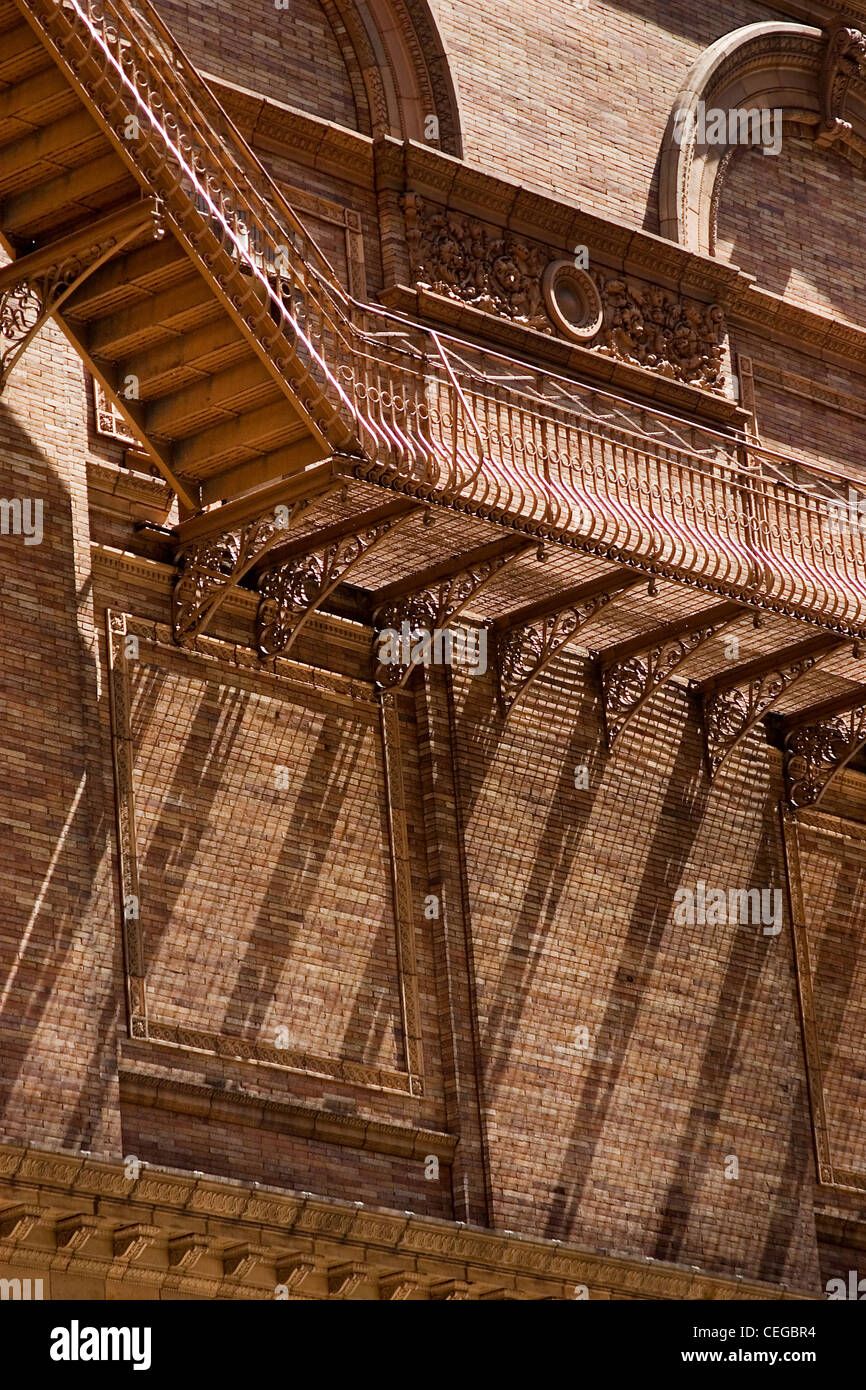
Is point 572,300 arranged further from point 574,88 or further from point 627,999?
point 627,999

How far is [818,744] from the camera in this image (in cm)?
2408

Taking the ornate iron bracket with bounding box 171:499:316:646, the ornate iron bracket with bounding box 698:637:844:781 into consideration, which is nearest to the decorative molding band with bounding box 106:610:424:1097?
the ornate iron bracket with bounding box 171:499:316:646

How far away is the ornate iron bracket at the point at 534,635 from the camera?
70.8ft

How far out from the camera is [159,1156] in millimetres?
18562

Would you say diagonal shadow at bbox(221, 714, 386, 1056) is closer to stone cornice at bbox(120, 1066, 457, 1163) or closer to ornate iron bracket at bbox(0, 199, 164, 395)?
stone cornice at bbox(120, 1066, 457, 1163)

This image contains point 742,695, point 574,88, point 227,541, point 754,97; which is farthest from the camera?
point 754,97

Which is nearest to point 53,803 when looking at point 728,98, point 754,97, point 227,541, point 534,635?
point 227,541

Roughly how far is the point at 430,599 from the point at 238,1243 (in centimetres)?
592

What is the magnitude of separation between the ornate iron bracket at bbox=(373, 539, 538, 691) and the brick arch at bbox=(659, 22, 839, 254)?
19.5 feet

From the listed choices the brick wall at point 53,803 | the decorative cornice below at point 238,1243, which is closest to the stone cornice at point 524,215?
the brick wall at point 53,803

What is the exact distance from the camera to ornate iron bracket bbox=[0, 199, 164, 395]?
18.3 m

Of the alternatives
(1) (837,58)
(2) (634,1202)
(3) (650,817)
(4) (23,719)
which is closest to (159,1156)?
(4) (23,719)
